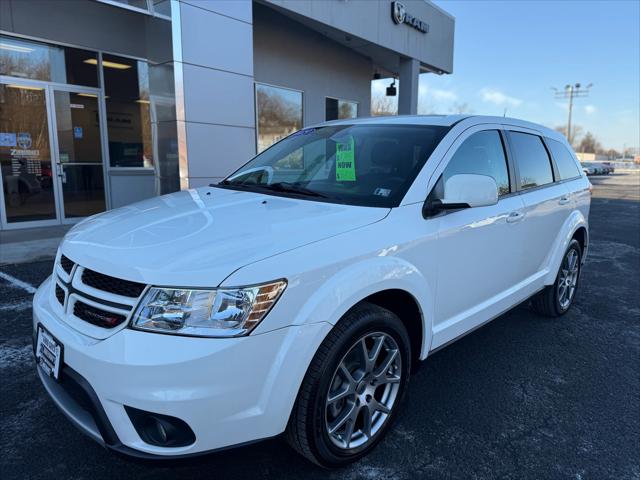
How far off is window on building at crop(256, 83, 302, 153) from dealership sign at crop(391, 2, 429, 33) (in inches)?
130

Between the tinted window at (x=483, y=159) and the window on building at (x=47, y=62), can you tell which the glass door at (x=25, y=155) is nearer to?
the window on building at (x=47, y=62)

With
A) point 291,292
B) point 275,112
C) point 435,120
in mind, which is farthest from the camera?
point 275,112

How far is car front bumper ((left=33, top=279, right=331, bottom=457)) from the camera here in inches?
70.6

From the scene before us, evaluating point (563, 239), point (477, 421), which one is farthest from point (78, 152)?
point (477, 421)

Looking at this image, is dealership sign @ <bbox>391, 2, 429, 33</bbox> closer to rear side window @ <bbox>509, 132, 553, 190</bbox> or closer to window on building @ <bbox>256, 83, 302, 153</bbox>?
window on building @ <bbox>256, 83, 302, 153</bbox>

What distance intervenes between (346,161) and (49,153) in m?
7.54

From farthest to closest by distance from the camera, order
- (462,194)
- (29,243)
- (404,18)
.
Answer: (404,18), (29,243), (462,194)

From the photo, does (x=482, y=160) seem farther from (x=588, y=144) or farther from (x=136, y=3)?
(x=588, y=144)

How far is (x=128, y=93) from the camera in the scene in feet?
30.9

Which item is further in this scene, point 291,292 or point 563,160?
point 563,160

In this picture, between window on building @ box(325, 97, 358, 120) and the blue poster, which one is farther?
window on building @ box(325, 97, 358, 120)

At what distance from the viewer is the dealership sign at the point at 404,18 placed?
40.6 ft

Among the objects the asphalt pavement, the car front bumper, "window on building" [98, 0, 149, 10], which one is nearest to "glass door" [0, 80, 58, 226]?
"window on building" [98, 0, 149, 10]

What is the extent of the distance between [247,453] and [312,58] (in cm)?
1142
